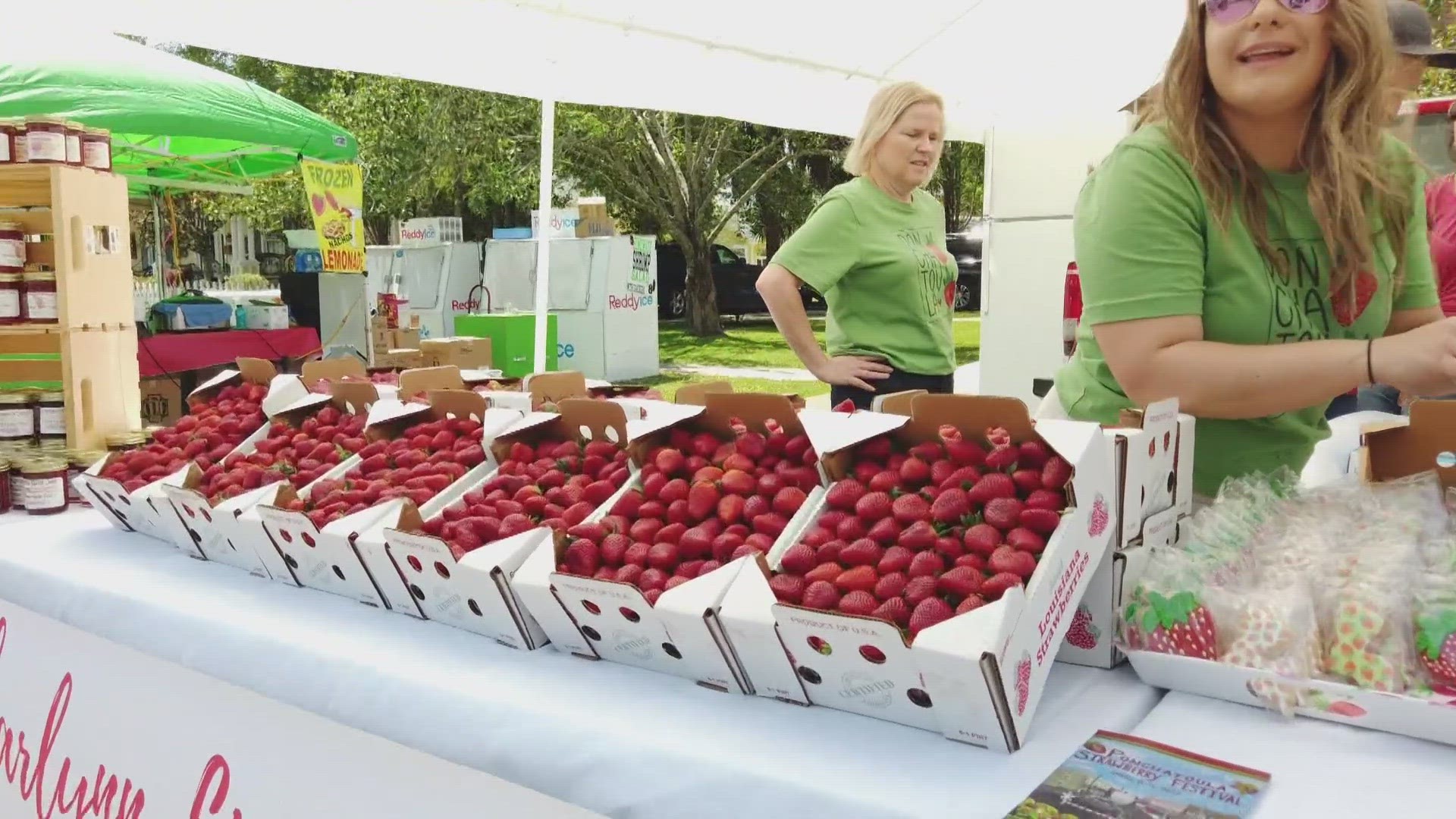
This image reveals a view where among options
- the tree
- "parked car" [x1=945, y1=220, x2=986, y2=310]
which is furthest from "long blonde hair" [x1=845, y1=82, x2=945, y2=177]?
"parked car" [x1=945, y1=220, x2=986, y2=310]

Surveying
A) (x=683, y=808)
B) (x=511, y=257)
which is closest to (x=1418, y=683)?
(x=683, y=808)

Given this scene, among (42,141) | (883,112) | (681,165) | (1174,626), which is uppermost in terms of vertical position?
(681,165)

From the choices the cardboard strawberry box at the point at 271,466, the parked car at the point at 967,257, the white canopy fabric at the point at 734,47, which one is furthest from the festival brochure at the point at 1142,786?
the parked car at the point at 967,257

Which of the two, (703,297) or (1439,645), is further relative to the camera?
(703,297)

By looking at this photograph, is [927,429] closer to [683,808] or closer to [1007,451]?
[1007,451]

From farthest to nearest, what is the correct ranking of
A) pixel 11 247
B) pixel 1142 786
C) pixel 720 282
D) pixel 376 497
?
pixel 720 282
pixel 11 247
pixel 376 497
pixel 1142 786

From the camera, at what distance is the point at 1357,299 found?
1471 millimetres

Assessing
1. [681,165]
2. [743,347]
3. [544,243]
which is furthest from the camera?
→ [681,165]

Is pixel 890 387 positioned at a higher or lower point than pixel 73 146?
lower

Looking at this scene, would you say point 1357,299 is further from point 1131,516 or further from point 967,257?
point 967,257

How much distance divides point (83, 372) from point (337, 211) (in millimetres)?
6006

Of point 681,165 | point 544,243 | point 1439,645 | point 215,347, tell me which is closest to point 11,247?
point 1439,645

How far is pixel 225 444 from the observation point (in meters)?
2.08

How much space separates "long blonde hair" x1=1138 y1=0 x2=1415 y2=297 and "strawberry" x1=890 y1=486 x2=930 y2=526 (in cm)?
59
